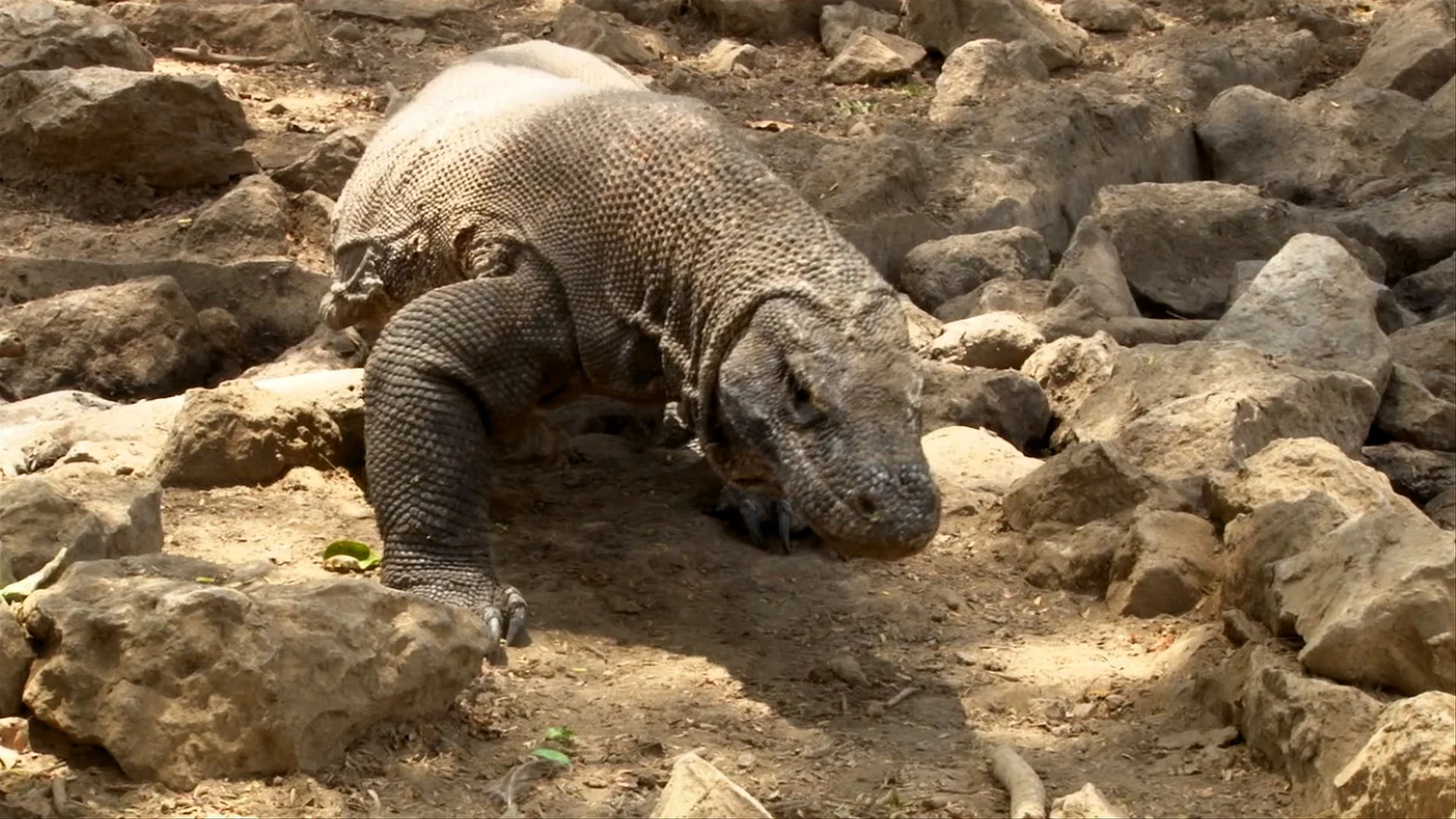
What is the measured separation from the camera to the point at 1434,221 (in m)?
9.21

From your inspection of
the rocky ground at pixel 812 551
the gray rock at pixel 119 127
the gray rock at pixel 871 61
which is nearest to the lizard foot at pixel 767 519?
the rocky ground at pixel 812 551

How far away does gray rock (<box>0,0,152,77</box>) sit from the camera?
901 centimetres

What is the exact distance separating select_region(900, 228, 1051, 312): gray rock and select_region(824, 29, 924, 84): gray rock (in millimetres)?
2722

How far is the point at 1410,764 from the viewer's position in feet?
11.2

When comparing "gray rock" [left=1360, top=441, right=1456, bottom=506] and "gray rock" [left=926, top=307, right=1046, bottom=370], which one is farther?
"gray rock" [left=926, top=307, right=1046, bottom=370]

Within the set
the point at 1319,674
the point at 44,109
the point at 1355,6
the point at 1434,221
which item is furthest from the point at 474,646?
the point at 1355,6

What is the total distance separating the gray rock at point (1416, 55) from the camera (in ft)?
37.1

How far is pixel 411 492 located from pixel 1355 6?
9719 mm

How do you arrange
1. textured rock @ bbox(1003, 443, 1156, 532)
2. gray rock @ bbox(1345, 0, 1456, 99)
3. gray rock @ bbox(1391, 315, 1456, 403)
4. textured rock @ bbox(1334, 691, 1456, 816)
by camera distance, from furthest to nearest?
gray rock @ bbox(1345, 0, 1456, 99) → gray rock @ bbox(1391, 315, 1456, 403) → textured rock @ bbox(1003, 443, 1156, 532) → textured rock @ bbox(1334, 691, 1456, 816)

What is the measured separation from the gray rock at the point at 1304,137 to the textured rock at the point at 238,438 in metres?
5.88

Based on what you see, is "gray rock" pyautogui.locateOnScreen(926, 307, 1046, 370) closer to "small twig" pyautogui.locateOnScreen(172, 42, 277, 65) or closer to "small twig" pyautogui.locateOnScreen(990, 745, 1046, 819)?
"small twig" pyautogui.locateOnScreen(990, 745, 1046, 819)

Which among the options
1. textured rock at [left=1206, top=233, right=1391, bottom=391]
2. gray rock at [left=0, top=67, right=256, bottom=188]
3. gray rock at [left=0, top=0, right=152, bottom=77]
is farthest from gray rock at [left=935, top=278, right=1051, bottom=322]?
gray rock at [left=0, top=0, right=152, bottom=77]

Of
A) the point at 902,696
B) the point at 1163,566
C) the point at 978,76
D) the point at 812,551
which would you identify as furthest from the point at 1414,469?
the point at 978,76

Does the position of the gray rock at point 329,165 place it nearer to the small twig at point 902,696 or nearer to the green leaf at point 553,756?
the small twig at point 902,696
